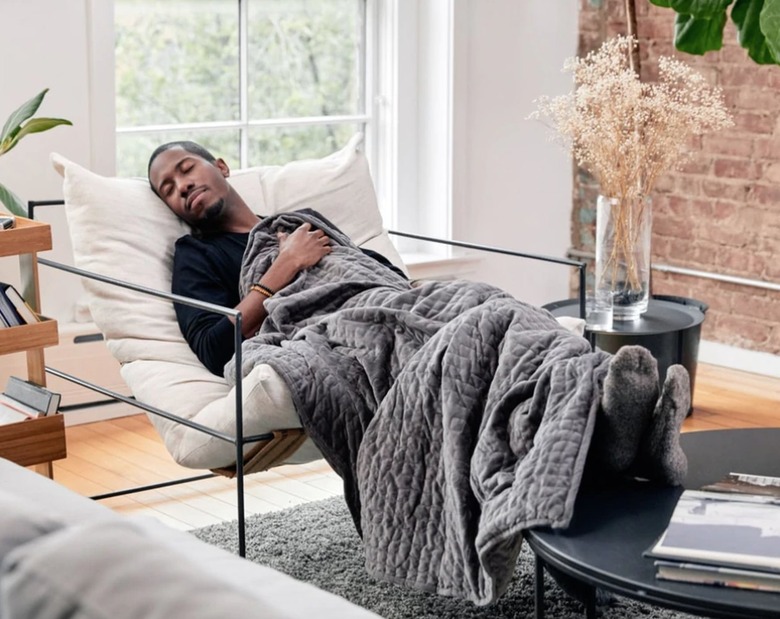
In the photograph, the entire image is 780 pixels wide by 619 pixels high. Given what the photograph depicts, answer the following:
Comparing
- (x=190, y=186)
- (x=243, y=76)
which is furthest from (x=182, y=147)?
(x=243, y=76)

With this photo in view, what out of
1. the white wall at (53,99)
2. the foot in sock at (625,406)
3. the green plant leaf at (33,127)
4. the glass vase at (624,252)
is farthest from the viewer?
the glass vase at (624,252)

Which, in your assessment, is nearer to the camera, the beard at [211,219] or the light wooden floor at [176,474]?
the beard at [211,219]

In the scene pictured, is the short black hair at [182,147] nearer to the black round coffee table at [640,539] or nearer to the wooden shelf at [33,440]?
the wooden shelf at [33,440]

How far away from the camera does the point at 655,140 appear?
370 cm

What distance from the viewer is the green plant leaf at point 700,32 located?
13.0 ft

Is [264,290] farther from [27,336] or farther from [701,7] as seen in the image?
[701,7]

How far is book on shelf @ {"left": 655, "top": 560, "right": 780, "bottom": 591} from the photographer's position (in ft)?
5.71

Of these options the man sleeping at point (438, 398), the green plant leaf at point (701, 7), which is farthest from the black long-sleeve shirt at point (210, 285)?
the green plant leaf at point (701, 7)

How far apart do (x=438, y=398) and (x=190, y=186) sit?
3.48 feet

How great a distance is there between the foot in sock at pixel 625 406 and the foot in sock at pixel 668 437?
0.06ft

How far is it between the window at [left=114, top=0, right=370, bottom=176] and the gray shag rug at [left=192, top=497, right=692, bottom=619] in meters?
1.51

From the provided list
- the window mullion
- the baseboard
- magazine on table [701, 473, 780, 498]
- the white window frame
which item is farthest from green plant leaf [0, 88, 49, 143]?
the baseboard

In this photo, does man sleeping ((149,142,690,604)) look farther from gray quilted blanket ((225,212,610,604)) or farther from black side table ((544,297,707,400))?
black side table ((544,297,707,400))

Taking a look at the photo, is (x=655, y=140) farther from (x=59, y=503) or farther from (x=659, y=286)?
(x=59, y=503)
